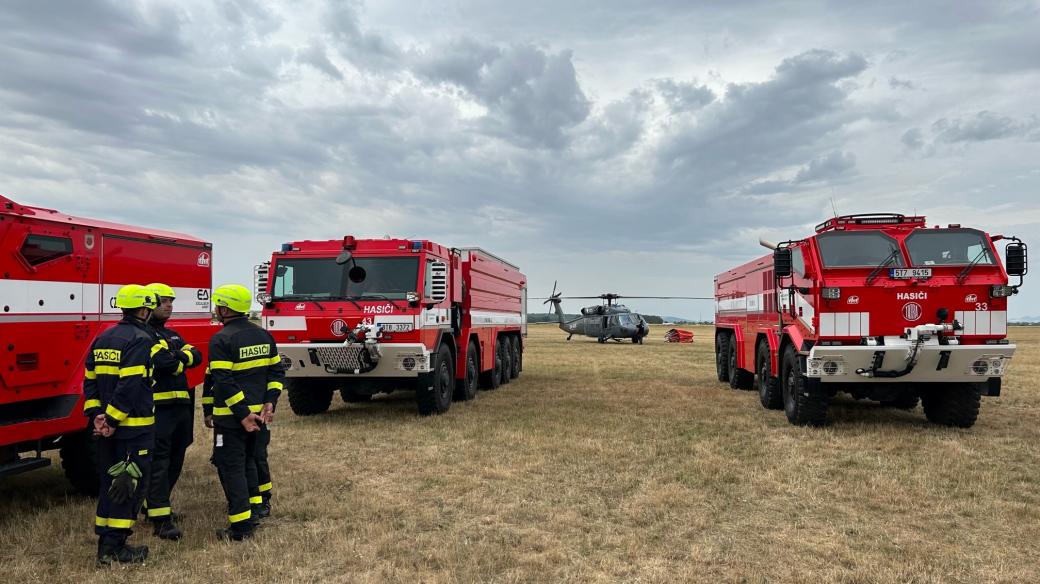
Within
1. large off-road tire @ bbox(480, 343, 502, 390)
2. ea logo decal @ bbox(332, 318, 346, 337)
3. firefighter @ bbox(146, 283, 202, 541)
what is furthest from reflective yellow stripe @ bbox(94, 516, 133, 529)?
large off-road tire @ bbox(480, 343, 502, 390)

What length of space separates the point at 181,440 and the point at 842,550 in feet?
16.1

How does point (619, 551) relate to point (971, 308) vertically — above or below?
below

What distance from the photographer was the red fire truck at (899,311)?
8.45m

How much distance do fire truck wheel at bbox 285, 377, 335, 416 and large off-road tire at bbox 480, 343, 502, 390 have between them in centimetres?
383

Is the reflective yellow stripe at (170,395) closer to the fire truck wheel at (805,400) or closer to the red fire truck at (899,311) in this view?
the red fire truck at (899,311)

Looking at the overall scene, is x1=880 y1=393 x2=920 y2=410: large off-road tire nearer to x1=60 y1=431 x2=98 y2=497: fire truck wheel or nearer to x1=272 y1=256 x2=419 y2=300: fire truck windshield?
x1=272 y1=256 x2=419 y2=300: fire truck windshield

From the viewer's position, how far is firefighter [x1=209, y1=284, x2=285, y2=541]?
15.9ft

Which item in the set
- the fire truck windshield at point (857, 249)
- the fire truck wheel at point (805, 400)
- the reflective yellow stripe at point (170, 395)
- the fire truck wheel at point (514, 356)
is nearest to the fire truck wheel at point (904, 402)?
the fire truck wheel at point (805, 400)

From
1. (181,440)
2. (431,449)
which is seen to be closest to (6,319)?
(181,440)

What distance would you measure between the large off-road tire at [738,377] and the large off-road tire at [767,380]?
1.95 meters

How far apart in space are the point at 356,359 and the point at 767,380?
6422 millimetres

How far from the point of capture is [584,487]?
639 centimetres

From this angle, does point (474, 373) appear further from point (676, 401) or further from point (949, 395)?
point (949, 395)

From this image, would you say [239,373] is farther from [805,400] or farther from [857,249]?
[857,249]
